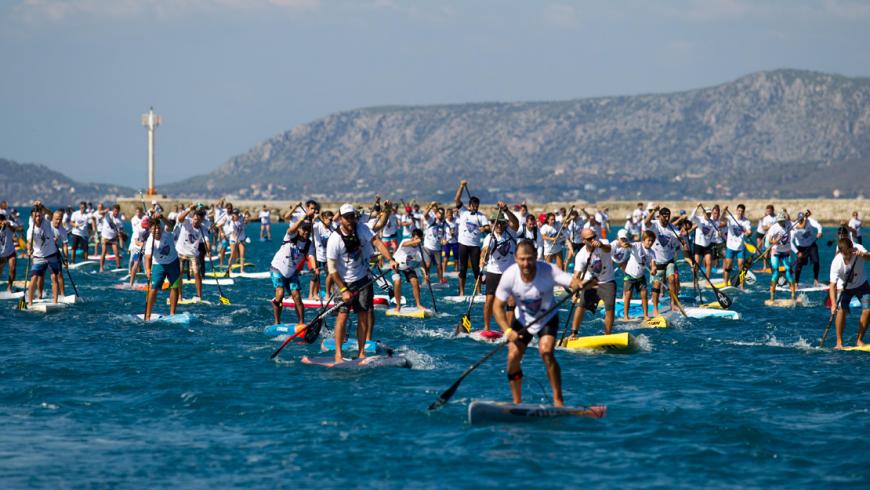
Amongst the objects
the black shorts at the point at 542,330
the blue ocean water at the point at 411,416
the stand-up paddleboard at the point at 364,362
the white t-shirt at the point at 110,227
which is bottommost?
the blue ocean water at the point at 411,416

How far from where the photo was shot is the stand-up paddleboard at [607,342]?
18.8 metres

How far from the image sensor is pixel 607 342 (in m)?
18.8

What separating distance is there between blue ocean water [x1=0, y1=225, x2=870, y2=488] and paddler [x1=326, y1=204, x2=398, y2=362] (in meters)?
0.94

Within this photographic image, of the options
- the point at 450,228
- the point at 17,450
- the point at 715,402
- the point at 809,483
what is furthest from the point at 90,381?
the point at 450,228

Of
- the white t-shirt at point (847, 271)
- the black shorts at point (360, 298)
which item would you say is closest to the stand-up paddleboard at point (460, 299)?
the white t-shirt at point (847, 271)

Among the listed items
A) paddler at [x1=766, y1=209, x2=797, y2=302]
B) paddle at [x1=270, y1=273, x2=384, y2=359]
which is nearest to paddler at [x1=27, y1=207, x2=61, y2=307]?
paddle at [x1=270, y1=273, x2=384, y2=359]

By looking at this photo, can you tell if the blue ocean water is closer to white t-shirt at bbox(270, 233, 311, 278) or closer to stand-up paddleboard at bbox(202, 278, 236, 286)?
white t-shirt at bbox(270, 233, 311, 278)

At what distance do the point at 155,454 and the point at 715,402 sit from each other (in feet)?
22.5

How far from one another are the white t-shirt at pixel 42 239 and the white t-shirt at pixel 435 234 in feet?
30.1

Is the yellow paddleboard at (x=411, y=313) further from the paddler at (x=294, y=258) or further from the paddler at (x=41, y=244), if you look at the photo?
the paddler at (x=41, y=244)

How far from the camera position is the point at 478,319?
24.1 metres

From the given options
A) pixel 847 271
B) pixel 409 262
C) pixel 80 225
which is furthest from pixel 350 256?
pixel 80 225

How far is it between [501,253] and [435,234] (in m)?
8.37

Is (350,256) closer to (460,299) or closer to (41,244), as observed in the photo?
(41,244)
